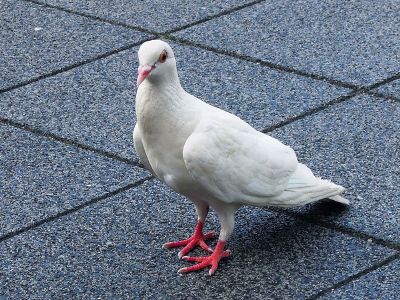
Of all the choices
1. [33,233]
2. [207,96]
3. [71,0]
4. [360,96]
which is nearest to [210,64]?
[207,96]

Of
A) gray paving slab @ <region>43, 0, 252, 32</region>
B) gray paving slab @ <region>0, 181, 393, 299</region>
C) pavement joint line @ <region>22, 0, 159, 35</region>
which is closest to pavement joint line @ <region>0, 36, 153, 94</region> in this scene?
pavement joint line @ <region>22, 0, 159, 35</region>

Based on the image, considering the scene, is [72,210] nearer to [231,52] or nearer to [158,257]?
[158,257]

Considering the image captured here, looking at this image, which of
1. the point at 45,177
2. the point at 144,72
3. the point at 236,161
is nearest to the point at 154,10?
the point at 45,177

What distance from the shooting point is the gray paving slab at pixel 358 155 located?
17.1 ft

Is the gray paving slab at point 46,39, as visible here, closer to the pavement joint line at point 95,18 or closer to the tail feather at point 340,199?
the pavement joint line at point 95,18

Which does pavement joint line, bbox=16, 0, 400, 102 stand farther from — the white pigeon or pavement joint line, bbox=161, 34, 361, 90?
the white pigeon

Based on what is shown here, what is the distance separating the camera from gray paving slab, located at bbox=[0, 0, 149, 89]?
23.5 feet

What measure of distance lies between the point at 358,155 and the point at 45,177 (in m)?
1.78

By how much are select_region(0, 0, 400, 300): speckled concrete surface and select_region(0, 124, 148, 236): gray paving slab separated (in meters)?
0.01

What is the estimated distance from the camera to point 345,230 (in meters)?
5.10

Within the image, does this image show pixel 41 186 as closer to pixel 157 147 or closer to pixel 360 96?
pixel 157 147

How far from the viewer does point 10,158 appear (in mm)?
5961

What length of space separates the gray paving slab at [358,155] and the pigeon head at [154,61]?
125 centimetres

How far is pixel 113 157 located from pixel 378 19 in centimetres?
269
